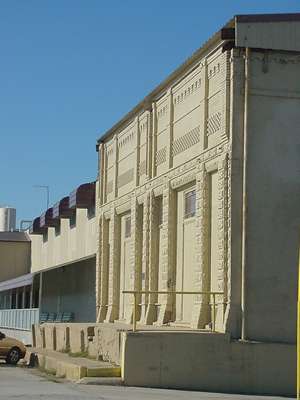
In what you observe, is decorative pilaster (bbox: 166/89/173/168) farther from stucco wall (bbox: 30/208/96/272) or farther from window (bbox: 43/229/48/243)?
window (bbox: 43/229/48/243)

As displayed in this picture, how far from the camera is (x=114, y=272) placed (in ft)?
112

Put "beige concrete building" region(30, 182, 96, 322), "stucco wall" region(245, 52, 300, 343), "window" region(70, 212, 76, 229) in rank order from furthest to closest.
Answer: "window" region(70, 212, 76, 229), "beige concrete building" region(30, 182, 96, 322), "stucco wall" region(245, 52, 300, 343)

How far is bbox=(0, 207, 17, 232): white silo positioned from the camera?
106625mm

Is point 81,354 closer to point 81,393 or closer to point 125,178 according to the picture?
point 81,393

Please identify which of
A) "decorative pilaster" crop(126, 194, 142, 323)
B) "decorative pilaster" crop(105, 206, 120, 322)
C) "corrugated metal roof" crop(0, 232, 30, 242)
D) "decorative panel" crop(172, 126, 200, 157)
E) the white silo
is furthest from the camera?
the white silo

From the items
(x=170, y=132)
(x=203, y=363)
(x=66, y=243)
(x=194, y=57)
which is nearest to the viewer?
(x=203, y=363)

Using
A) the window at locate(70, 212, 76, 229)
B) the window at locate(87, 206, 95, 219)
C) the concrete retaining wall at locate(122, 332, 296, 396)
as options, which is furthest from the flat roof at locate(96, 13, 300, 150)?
the window at locate(70, 212, 76, 229)

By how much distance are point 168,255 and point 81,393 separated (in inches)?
344

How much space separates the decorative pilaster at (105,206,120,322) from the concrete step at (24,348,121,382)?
4791mm

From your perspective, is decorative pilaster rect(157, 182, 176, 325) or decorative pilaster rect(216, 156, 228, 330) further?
decorative pilaster rect(157, 182, 176, 325)

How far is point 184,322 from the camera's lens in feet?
83.0

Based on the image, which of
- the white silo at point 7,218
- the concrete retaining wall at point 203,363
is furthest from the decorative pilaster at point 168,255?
the white silo at point 7,218

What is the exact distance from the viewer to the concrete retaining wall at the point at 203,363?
2139 cm

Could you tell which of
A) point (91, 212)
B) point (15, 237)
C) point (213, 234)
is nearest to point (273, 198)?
point (213, 234)
